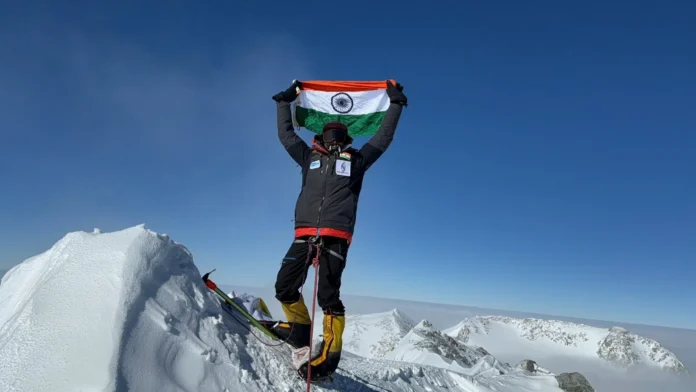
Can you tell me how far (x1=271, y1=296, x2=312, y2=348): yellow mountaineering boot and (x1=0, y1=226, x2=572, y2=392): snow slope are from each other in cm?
20

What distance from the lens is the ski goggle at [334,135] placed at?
19.2 feet

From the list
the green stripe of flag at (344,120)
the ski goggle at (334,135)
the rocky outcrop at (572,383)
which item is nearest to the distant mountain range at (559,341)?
the rocky outcrop at (572,383)

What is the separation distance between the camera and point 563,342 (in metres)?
168

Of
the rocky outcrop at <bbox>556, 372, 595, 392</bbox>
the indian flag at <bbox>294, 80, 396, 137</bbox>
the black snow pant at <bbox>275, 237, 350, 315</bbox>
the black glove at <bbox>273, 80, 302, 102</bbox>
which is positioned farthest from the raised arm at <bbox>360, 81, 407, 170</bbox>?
the rocky outcrop at <bbox>556, 372, 595, 392</bbox>

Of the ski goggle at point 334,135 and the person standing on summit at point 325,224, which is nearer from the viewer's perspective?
the person standing on summit at point 325,224

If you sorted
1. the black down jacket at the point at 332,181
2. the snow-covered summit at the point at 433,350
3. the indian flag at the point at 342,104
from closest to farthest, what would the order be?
the black down jacket at the point at 332,181, the indian flag at the point at 342,104, the snow-covered summit at the point at 433,350

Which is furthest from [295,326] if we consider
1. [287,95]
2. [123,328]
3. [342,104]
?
[342,104]

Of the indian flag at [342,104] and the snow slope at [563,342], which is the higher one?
the indian flag at [342,104]

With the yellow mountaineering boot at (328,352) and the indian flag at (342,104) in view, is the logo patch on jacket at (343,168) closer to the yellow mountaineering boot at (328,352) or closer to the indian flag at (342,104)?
the yellow mountaineering boot at (328,352)

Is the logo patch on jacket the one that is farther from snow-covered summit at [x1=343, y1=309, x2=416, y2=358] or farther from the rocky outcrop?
snow-covered summit at [x1=343, y1=309, x2=416, y2=358]

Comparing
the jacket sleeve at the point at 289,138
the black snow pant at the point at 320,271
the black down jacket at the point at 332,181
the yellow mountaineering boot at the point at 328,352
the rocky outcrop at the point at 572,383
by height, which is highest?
the jacket sleeve at the point at 289,138

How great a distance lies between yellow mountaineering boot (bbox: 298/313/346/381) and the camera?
528cm

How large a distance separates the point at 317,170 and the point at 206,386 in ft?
9.84

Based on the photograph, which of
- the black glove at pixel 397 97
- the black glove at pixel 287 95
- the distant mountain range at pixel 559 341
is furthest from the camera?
the distant mountain range at pixel 559 341
